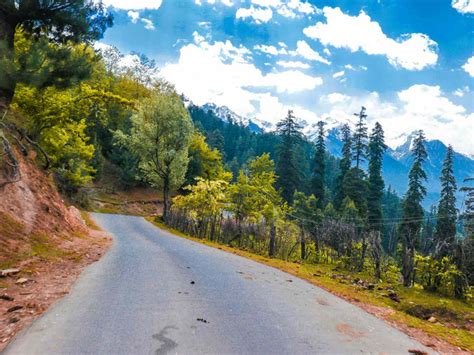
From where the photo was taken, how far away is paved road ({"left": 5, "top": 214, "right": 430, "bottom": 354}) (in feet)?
16.4

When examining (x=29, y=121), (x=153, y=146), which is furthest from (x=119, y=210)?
(x=29, y=121)

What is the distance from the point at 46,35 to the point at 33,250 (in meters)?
6.12

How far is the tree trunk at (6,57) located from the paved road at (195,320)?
516 cm

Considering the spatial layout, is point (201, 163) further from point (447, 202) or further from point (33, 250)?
point (33, 250)

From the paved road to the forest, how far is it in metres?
5.68

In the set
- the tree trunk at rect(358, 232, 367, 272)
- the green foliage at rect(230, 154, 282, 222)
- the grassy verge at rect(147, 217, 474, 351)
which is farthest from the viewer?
the green foliage at rect(230, 154, 282, 222)

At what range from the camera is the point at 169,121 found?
29891 mm

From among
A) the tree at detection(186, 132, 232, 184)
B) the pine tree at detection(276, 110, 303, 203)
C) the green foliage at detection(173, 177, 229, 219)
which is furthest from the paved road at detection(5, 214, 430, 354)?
the pine tree at detection(276, 110, 303, 203)

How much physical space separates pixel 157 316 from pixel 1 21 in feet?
30.3

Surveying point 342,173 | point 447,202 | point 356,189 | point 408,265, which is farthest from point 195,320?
point 342,173

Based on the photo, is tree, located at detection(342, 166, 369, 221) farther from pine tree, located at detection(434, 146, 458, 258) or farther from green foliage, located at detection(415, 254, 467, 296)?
green foliage, located at detection(415, 254, 467, 296)

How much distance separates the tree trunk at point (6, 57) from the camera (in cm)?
841

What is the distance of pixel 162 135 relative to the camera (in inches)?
1184

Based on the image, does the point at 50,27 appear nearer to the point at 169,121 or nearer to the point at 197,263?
the point at 197,263
